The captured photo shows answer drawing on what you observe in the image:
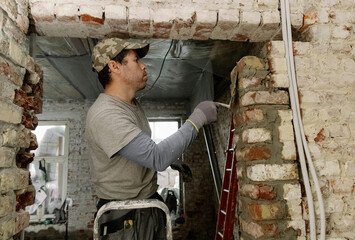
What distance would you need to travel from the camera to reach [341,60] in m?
1.44

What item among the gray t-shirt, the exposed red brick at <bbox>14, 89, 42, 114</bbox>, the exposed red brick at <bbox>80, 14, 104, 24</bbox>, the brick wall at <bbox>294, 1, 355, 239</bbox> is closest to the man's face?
the gray t-shirt

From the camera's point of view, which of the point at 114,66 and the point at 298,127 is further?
the point at 114,66

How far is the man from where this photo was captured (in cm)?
130

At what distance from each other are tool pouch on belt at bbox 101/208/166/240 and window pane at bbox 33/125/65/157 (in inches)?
181

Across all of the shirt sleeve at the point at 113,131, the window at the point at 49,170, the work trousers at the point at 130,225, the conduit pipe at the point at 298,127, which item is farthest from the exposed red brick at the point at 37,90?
the window at the point at 49,170

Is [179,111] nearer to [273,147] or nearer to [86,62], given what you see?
[86,62]

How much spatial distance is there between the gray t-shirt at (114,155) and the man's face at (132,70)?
151 mm

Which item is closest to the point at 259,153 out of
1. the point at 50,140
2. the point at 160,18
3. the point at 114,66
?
the point at 160,18

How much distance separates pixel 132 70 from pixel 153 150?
57 cm

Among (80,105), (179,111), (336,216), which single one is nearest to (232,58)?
(336,216)

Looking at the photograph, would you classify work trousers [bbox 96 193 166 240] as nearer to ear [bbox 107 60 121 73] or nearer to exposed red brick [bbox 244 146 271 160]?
exposed red brick [bbox 244 146 271 160]

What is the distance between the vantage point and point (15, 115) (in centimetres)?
121

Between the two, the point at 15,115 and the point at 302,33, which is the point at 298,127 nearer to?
the point at 302,33

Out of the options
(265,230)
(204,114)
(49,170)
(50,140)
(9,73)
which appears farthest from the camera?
(50,140)
